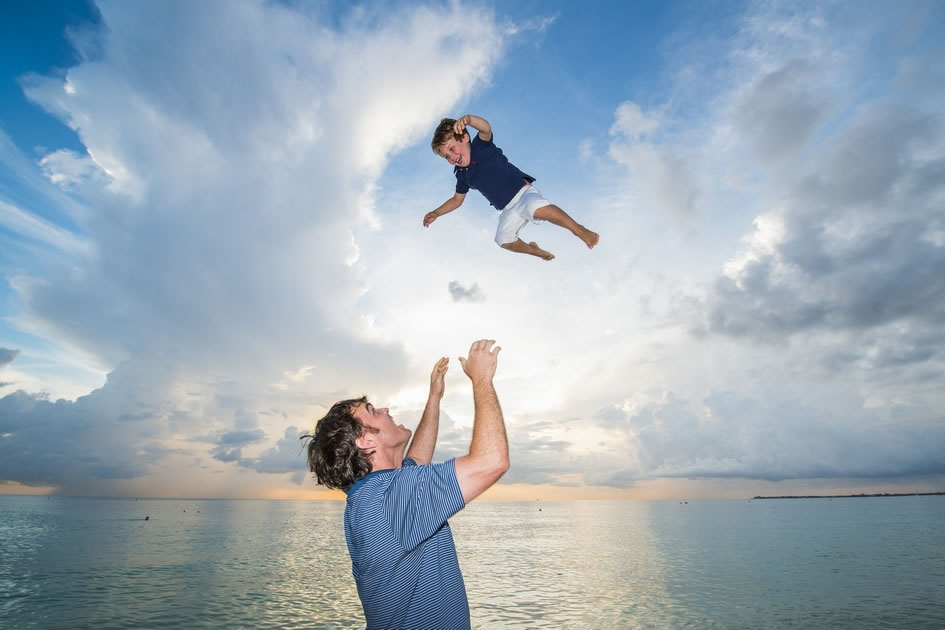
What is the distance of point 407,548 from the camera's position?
2.98 m

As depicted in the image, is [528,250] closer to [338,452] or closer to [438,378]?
[438,378]

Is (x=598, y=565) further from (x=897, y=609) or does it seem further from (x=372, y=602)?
(x=372, y=602)

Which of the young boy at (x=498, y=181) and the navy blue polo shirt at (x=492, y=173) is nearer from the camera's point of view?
the young boy at (x=498, y=181)

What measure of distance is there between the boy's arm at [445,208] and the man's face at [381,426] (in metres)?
3.66

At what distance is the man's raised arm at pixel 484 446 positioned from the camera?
2854 millimetres

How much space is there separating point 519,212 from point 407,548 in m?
4.31

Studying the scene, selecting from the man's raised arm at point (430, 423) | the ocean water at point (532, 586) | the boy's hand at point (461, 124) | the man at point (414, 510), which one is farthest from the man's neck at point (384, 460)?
the ocean water at point (532, 586)

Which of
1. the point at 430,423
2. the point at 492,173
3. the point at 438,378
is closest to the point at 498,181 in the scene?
the point at 492,173

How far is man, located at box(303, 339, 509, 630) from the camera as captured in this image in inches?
114

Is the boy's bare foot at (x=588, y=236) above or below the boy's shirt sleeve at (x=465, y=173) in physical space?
below

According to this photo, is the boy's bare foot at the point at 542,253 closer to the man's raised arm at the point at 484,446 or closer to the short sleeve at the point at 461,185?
the short sleeve at the point at 461,185

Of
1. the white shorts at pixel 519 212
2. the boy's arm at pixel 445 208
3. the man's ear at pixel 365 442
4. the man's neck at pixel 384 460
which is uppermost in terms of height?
the boy's arm at pixel 445 208

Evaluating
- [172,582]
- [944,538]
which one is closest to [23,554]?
[172,582]

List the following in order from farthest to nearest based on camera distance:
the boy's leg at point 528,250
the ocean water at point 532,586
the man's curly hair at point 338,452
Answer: the ocean water at point 532,586 < the boy's leg at point 528,250 < the man's curly hair at point 338,452
